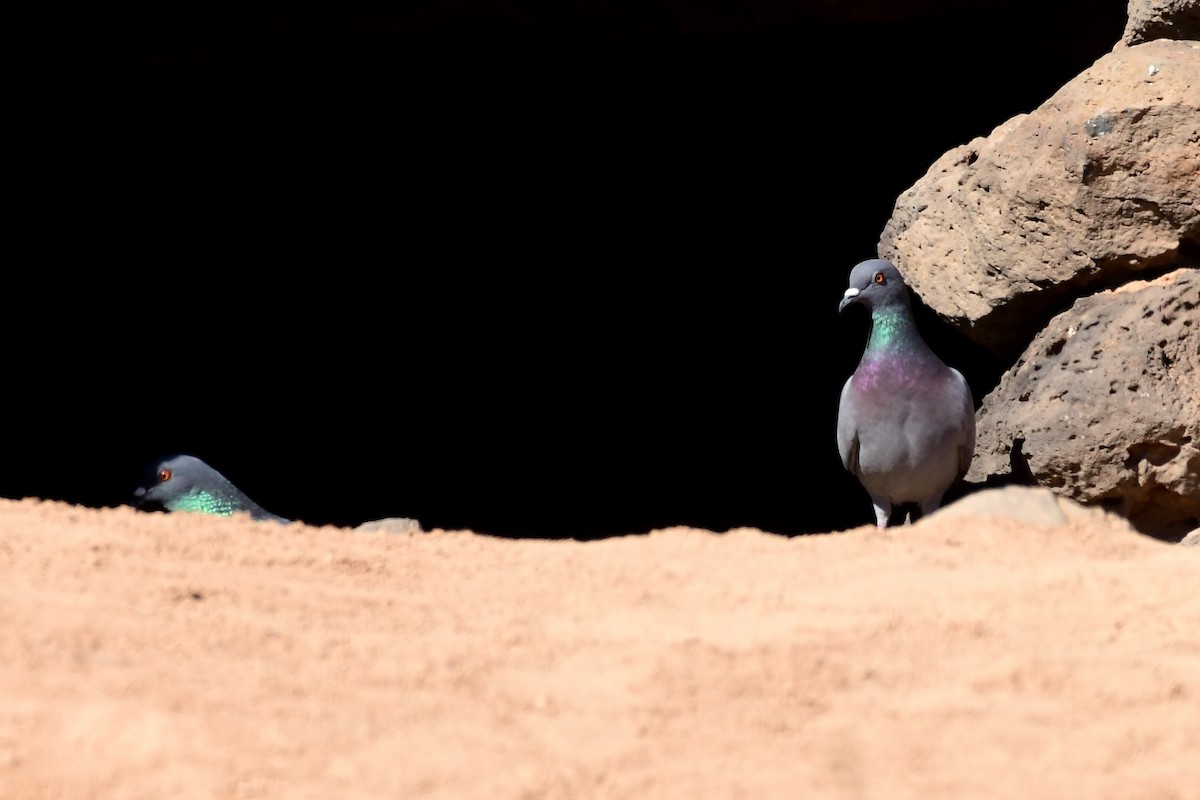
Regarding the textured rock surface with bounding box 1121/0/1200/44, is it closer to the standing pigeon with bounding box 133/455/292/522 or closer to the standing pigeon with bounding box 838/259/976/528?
the standing pigeon with bounding box 838/259/976/528

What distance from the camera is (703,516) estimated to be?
979 cm

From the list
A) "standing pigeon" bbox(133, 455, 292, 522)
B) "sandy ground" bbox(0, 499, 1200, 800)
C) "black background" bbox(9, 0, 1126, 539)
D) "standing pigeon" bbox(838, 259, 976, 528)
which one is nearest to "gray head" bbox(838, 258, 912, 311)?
"standing pigeon" bbox(838, 259, 976, 528)

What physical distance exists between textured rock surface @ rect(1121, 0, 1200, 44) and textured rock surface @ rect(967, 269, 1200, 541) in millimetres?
996

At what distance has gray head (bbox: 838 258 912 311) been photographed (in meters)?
5.77

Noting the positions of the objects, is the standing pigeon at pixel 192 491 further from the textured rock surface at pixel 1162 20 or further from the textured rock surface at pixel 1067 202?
the textured rock surface at pixel 1162 20

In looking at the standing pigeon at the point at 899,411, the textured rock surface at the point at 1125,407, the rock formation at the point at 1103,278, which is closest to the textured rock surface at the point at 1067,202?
the rock formation at the point at 1103,278

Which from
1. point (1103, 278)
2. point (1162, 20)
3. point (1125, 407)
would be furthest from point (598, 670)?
point (1162, 20)

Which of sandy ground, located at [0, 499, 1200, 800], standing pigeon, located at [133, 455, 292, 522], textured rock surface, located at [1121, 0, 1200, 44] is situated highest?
textured rock surface, located at [1121, 0, 1200, 44]

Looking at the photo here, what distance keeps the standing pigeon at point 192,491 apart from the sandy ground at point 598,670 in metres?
2.35

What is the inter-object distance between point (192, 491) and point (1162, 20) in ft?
14.0

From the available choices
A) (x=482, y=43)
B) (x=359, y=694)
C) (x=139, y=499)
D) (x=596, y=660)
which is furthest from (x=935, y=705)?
(x=482, y=43)

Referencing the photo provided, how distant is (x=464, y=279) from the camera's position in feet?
31.9

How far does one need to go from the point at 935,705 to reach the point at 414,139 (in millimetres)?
7544

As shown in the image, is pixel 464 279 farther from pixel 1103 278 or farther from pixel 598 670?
pixel 598 670
